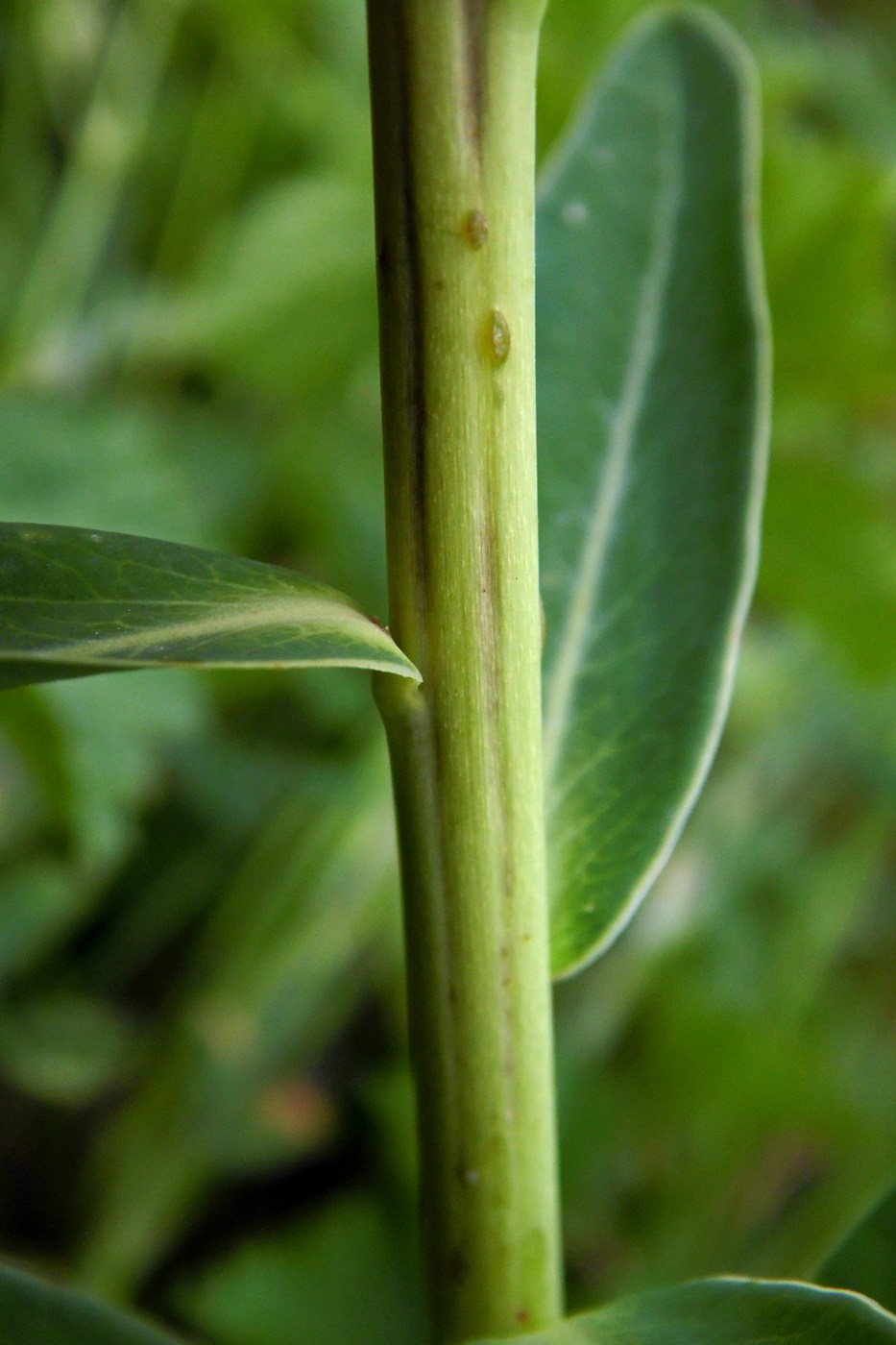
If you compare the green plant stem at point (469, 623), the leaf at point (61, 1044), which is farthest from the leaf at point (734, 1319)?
the leaf at point (61, 1044)

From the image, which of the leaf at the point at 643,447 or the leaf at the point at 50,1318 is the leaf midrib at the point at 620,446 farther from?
the leaf at the point at 50,1318

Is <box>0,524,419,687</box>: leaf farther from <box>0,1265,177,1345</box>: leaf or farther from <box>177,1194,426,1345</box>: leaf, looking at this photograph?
<box>177,1194,426,1345</box>: leaf

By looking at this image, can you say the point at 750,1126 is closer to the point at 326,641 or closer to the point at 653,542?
the point at 653,542

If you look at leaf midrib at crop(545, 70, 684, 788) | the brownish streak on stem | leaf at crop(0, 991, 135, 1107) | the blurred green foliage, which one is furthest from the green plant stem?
leaf at crop(0, 991, 135, 1107)

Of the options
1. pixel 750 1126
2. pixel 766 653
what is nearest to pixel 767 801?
pixel 766 653

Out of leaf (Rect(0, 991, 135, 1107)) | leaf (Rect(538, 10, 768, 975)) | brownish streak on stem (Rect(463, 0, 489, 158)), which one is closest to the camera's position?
brownish streak on stem (Rect(463, 0, 489, 158))
